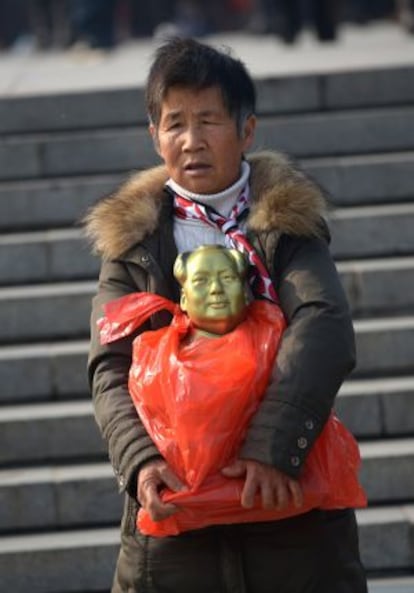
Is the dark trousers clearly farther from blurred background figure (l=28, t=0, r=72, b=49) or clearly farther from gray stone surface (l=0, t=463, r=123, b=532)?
blurred background figure (l=28, t=0, r=72, b=49)

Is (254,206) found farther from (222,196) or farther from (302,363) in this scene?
(302,363)

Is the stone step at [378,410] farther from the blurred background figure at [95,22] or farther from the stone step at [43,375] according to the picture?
the blurred background figure at [95,22]

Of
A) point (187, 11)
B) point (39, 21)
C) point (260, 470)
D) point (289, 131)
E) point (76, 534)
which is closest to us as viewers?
point (260, 470)

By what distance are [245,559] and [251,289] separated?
62cm

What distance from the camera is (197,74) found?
151 inches

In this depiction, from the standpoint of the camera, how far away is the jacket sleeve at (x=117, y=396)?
12.1 ft

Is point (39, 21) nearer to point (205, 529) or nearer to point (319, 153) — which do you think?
point (319, 153)

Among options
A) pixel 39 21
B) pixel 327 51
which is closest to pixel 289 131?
pixel 327 51

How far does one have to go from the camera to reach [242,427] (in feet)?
12.0

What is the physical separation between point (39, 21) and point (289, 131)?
663 centimetres

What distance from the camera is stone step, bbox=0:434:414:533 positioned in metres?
6.11

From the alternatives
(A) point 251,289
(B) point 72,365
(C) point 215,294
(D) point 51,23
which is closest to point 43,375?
(B) point 72,365

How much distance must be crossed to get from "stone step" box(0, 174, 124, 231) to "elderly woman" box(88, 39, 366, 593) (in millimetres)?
3479

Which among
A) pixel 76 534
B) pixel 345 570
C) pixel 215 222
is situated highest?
pixel 215 222
